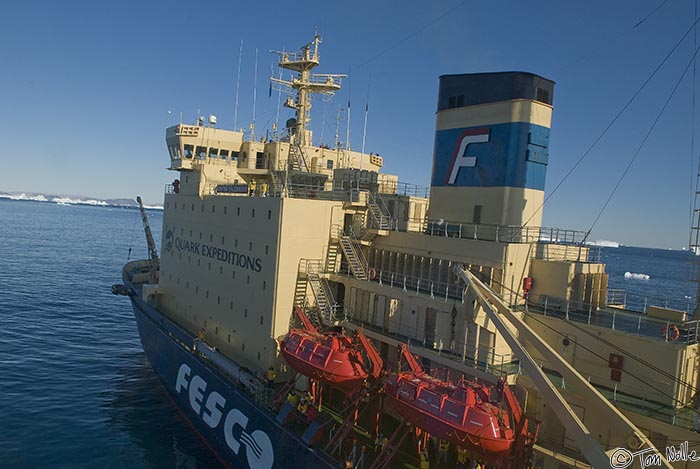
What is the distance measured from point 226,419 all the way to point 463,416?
11.1 m

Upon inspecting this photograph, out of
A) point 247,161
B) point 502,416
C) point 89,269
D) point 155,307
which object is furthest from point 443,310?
point 89,269

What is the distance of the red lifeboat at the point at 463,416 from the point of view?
11555mm

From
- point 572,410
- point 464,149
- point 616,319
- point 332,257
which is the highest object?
point 464,149

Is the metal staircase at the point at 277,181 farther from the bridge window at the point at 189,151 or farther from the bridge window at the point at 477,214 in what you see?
the bridge window at the point at 477,214

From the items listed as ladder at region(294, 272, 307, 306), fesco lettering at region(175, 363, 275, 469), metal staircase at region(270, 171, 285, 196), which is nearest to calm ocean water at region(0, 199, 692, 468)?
fesco lettering at region(175, 363, 275, 469)

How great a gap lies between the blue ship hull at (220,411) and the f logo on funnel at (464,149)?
10.7m

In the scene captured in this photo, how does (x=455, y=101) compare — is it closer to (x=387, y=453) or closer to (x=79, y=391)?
(x=387, y=453)

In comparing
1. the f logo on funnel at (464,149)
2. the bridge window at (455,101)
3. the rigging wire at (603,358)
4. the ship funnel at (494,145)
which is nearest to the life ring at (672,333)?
the rigging wire at (603,358)

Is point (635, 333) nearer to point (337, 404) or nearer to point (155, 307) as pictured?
point (337, 404)

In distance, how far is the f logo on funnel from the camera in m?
16.8

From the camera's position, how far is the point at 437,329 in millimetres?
15891

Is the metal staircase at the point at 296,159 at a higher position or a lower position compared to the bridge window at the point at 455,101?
lower

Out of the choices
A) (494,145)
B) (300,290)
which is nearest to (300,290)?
(300,290)

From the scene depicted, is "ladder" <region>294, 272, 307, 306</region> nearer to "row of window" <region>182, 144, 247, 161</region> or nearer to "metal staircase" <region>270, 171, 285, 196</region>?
"metal staircase" <region>270, 171, 285, 196</region>
